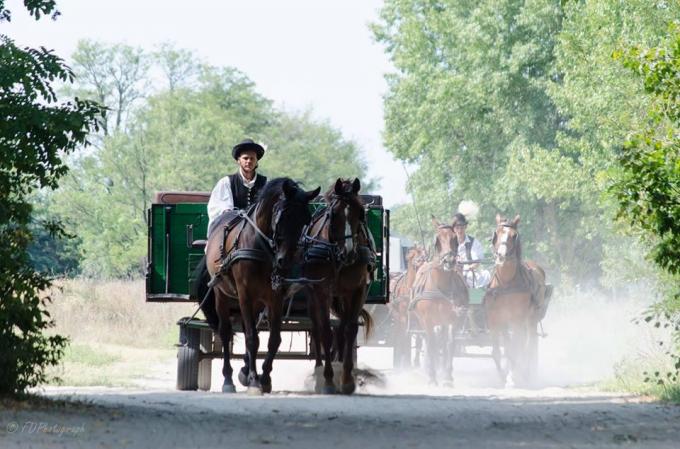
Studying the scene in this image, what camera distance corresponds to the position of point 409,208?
63.8 meters

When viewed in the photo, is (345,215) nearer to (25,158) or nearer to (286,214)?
(286,214)

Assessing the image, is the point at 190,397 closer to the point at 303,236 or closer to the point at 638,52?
the point at 303,236

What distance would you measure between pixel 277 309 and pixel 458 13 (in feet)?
126

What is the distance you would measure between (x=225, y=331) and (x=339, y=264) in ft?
6.29

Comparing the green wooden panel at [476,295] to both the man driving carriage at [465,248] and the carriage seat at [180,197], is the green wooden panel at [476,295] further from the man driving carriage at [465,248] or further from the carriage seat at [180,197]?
the carriage seat at [180,197]

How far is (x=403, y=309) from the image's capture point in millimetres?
25109

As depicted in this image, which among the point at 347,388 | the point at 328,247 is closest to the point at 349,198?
the point at 328,247

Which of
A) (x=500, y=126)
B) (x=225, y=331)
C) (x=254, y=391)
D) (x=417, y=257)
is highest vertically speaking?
(x=500, y=126)

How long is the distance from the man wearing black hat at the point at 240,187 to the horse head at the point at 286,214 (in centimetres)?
72

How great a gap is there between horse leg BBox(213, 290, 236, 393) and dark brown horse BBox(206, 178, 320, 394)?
401 millimetres

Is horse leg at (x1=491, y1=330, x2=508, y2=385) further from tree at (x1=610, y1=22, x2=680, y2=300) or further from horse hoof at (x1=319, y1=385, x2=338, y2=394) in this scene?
tree at (x1=610, y1=22, x2=680, y2=300)

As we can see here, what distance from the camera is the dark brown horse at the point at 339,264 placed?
17.0 m

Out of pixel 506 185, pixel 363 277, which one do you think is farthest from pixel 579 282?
pixel 363 277

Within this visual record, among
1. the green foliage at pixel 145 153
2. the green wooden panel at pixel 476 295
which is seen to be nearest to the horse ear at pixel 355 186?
the green wooden panel at pixel 476 295
